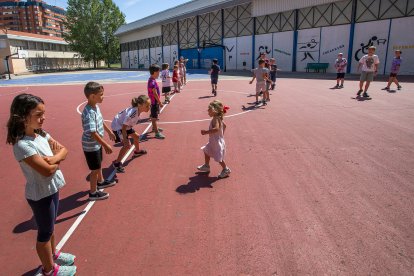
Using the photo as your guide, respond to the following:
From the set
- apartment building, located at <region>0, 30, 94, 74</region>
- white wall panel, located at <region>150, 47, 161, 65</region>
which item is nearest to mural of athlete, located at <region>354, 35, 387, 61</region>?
white wall panel, located at <region>150, 47, 161, 65</region>

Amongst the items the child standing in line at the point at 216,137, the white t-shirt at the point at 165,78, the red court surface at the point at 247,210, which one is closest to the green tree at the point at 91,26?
the white t-shirt at the point at 165,78

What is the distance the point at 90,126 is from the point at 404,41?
1110 inches

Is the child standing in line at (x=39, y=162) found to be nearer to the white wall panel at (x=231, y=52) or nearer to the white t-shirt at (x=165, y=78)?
the white t-shirt at (x=165, y=78)

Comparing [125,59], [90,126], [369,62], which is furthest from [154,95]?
[125,59]

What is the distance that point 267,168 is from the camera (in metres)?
5.73

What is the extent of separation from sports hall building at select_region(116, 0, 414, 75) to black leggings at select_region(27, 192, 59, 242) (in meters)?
29.3

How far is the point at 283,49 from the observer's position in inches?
1323

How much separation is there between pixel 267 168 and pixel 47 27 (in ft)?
565

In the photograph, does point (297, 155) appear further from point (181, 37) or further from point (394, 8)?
point (181, 37)

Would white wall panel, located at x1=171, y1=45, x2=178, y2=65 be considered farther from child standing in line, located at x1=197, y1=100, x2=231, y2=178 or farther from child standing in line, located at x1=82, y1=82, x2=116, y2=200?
child standing in line, located at x1=82, y1=82, x2=116, y2=200

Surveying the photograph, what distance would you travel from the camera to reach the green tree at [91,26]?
213 ft

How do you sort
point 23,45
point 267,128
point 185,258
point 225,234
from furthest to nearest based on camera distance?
point 23,45
point 267,128
point 225,234
point 185,258

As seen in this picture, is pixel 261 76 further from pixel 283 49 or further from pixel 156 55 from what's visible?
pixel 156 55

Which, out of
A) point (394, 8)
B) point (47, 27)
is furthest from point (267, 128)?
point (47, 27)
